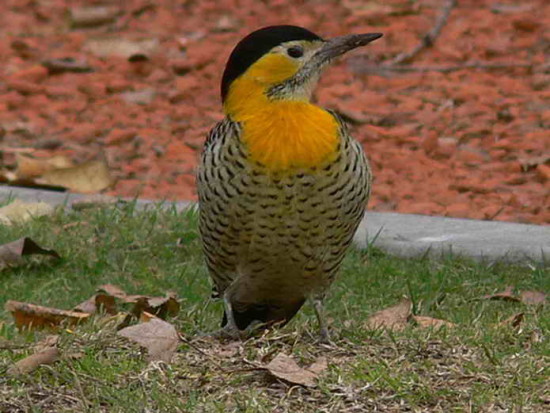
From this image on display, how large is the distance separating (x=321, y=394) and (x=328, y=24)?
7067 millimetres

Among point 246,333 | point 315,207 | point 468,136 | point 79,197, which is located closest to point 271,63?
point 315,207

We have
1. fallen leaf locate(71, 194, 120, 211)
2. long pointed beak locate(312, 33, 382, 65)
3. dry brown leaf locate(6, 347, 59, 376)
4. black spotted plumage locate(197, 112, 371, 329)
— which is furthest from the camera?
fallen leaf locate(71, 194, 120, 211)

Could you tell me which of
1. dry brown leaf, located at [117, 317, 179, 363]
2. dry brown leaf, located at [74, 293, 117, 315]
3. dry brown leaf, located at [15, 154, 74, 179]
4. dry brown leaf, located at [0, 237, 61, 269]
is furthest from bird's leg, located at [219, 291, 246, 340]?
dry brown leaf, located at [15, 154, 74, 179]

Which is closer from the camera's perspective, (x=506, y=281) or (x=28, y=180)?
(x=506, y=281)

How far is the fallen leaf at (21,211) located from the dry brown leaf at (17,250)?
1.91ft

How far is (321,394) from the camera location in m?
5.04

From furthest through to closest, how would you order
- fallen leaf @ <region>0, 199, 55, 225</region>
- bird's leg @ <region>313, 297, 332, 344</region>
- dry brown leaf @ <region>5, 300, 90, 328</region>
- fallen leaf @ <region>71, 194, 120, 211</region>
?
fallen leaf @ <region>71, 194, 120, 211</region> < fallen leaf @ <region>0, 199, 55, 225</region> < dry brown leaf @ <region>5, 300, 90, 328</region> < bird's leg @ <region>313, 297, 332, 344</region>

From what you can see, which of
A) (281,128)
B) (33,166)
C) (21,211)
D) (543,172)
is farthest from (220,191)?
(543,172)

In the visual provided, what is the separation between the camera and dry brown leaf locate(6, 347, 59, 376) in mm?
5137

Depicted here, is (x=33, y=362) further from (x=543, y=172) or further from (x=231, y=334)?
(x=543, y=172)

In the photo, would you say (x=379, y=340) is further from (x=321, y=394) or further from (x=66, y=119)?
(x=66, y=119)

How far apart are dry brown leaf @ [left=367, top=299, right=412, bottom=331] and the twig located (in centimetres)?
491

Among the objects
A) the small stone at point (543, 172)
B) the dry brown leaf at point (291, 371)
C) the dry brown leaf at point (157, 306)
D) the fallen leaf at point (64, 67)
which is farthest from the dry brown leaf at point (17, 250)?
the fallen leaf at point (64, 67)

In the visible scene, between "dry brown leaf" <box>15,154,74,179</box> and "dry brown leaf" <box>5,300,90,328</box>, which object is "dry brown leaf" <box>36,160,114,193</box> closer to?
"dry brown leaf" <box>15,154,74,179</box>
